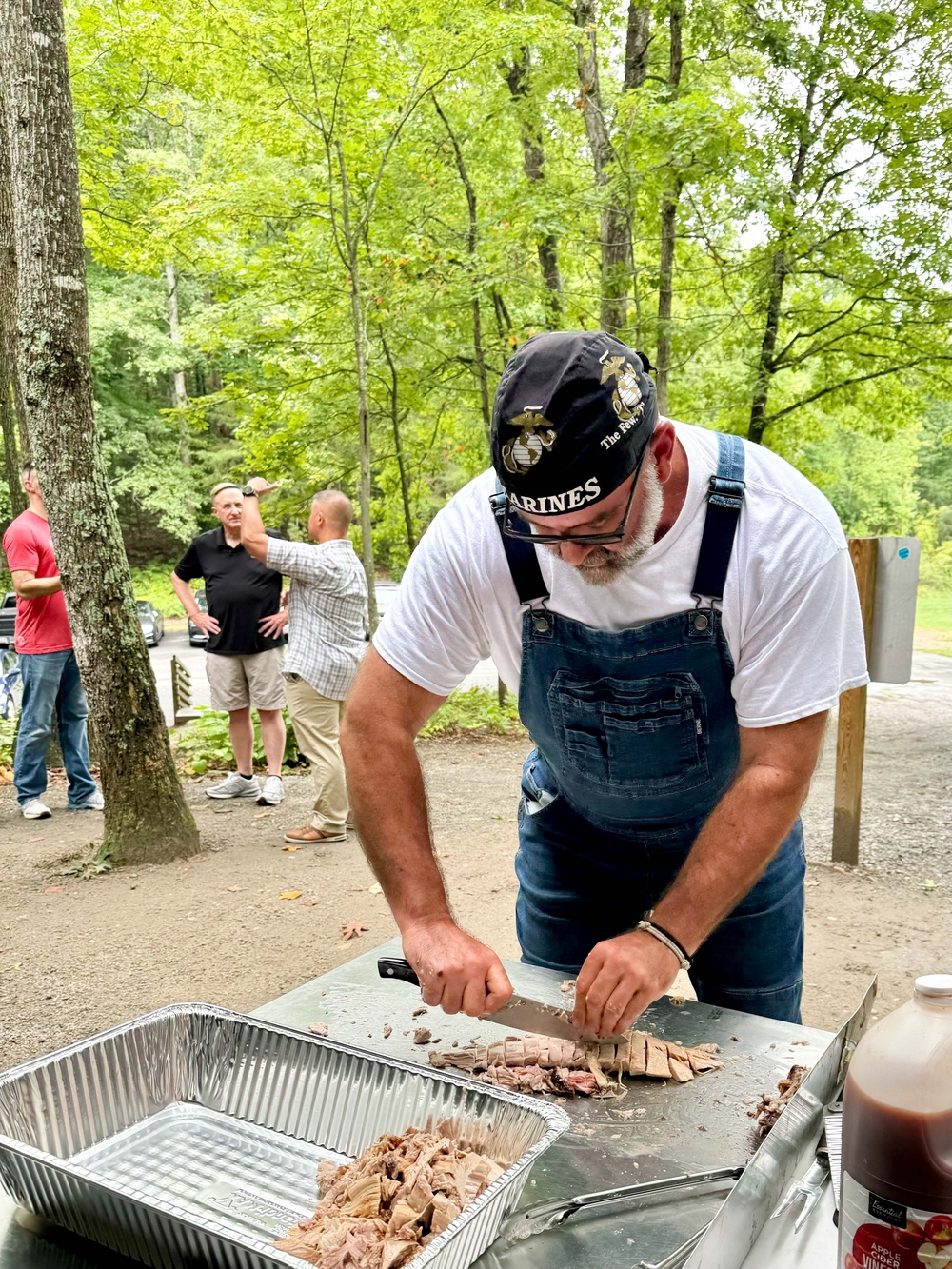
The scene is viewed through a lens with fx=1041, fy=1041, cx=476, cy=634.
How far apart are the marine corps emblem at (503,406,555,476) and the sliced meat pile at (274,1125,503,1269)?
2.92ft

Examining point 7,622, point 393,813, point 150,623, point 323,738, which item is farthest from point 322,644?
point 150,623

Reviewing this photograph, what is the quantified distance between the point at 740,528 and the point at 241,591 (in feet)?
16.3

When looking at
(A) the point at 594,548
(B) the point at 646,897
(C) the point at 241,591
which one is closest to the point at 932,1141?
(A) the point at 594,548

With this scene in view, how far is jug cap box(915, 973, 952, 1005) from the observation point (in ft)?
2.76

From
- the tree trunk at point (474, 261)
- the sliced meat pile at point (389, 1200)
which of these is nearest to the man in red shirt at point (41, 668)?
the tree trunk at point (474, 261)

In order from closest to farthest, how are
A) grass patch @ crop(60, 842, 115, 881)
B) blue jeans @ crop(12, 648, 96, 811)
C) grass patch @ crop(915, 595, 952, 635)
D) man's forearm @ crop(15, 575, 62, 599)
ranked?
1. grass patch @ crop(60, 842, 115, 881)
2. man's forearm @ crop(15, 575, 62, 599)
3. blue jeans @ crop(12, 648, 96, 811)
4. grass patch @ crop(915, 595, 952, 635)

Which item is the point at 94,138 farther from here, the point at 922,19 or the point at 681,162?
the point at 922,19

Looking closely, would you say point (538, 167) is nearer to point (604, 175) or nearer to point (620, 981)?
point (604, 175)

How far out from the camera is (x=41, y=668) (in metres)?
6.10

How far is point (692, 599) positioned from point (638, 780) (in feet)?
1.13

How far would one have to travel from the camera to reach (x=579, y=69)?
8297 mm

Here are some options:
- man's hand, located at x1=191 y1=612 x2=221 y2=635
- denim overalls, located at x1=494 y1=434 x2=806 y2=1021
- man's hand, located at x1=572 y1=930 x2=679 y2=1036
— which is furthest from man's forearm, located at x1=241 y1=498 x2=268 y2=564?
man's hand, located at x1=572 y1=930 x2=679 y2=1036

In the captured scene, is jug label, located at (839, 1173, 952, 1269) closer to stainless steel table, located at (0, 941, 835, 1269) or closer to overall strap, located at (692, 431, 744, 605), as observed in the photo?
stainless steel table, located at (0, 941, 835, 1269)

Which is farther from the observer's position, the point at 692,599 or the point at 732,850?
the point at 692,599
